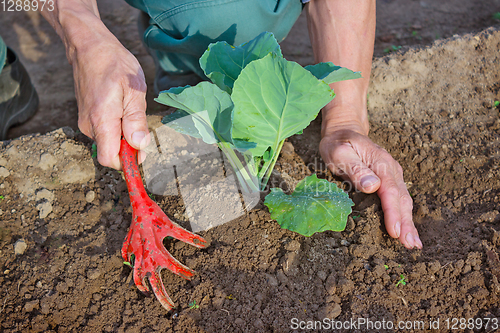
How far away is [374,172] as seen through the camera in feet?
5.91

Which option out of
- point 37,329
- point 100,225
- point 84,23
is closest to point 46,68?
point 84,23

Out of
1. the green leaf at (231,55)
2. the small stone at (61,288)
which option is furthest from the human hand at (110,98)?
the small stone at (61,288)

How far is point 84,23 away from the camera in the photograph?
5.36 feet

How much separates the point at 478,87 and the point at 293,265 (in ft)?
6.68

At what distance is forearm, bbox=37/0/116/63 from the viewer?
1.60 m

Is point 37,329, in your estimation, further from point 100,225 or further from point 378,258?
point 378,258

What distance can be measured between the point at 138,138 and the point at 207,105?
35 centimetres

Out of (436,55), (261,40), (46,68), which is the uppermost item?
(261,40)

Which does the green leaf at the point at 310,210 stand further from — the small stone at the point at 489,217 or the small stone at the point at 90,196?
the small stone at the point at 90,196

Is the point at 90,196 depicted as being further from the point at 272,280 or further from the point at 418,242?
the point at 418,242

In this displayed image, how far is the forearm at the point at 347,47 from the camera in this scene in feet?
6.90

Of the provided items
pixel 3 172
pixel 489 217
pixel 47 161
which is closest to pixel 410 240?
pixel 489 217

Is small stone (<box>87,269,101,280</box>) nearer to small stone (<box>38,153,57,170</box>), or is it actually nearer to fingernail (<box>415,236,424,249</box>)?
small stone (<box>38,153,57,170</box>)

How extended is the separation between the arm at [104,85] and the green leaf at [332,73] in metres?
0.80
